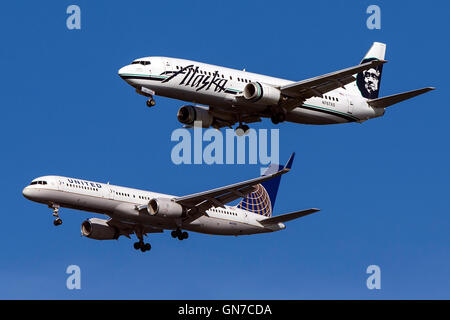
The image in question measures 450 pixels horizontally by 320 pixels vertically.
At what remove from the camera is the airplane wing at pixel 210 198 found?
84.5 metres

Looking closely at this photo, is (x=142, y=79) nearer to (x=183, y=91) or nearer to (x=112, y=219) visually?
(x=183, y=91)

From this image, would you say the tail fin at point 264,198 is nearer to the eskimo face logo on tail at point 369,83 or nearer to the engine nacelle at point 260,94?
the eskimo face logo on tail at point 369,83

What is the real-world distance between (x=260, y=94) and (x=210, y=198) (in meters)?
8.94

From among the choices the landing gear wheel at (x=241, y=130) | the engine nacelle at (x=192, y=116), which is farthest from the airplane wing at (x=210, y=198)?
the engine nacelle at (x=192, y=116)

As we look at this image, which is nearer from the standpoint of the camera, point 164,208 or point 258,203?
point 164,208

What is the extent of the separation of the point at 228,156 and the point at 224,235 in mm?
9769

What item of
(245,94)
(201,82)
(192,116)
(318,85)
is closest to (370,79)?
(318,85)

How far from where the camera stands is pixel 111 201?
88.9 m

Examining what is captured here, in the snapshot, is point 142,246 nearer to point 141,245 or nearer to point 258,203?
point 141,245
